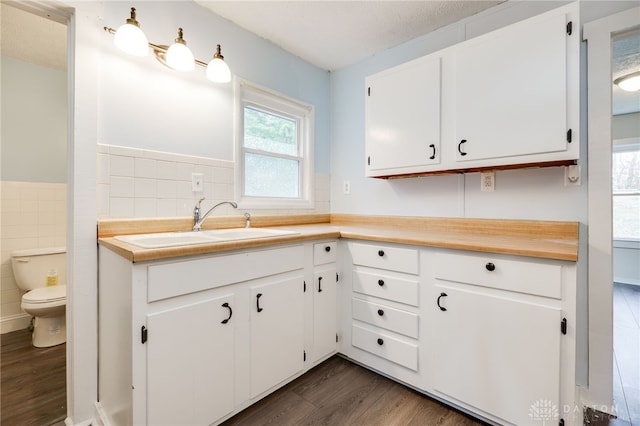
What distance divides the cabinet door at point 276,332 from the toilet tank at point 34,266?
2210 mm

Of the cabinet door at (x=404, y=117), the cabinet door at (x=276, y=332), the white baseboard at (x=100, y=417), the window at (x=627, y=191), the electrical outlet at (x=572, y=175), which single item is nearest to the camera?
the white baseboard at (x=100, y=417)

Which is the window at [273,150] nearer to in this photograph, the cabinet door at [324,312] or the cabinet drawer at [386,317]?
the cabinet door at [324,312]

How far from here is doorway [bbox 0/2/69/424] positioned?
7.08ft

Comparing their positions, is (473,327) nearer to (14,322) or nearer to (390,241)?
(390,241)

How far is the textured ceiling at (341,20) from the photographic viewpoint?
1786 millimetres

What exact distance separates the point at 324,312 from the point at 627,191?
197 inches

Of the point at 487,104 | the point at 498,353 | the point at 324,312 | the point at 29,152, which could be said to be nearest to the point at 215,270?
the point at 324,312

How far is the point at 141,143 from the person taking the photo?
60.5 inches

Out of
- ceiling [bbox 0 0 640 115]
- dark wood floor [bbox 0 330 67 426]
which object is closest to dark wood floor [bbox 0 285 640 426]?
dark wood floor [bbox 0 330 67 426]

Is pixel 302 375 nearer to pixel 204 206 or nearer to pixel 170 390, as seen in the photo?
pixel 170 390

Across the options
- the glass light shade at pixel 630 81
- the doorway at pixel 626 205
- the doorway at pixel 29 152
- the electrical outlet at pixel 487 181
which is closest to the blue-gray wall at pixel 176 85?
the doorway at pixel 29 152

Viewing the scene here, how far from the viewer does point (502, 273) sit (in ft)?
4.04

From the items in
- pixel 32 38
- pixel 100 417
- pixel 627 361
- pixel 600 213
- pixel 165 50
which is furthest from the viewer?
pixel 32 38

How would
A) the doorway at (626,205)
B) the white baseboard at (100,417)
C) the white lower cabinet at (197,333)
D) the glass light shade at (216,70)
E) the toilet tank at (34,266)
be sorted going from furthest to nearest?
the doorway at (626,205) < the toilet tank at (34,266) < the glass light shade at (216,70) < the white baseboard at (100,417) < the white lower cabinet at (197,333)
